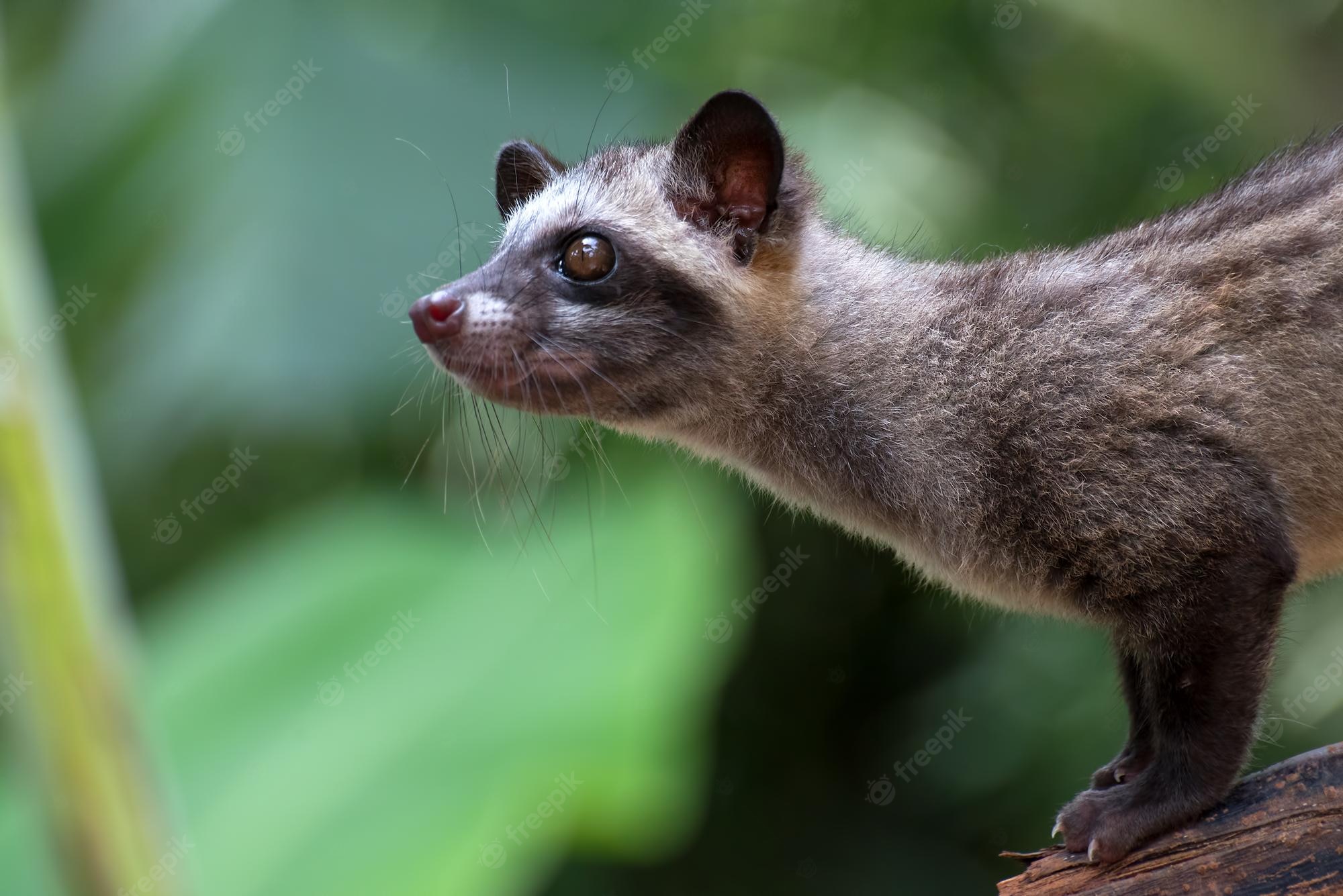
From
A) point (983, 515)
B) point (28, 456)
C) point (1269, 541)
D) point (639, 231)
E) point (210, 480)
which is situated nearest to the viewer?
point (28, 456)

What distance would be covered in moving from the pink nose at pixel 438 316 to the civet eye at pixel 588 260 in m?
0.33

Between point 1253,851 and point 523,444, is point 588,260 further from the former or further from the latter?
point 1253,851

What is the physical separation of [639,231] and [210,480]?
3162 millimetres

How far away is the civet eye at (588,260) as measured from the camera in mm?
3303

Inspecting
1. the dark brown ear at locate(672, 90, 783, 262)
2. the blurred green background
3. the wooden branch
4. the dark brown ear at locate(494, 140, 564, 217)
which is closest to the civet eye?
the dark brown ear at locate(672, 90, 783, 262)

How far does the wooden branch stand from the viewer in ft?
8.98

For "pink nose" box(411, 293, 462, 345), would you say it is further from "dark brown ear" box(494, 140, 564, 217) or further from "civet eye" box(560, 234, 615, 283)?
"dark brown ear" box(494, 140, 564, 217)

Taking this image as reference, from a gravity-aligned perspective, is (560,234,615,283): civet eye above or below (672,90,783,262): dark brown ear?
below

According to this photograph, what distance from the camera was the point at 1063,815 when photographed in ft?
9.95

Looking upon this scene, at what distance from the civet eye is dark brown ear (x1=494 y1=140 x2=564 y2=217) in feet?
1.97

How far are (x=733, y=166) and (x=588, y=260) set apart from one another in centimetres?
48

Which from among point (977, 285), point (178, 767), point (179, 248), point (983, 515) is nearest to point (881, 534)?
point (983, 515)

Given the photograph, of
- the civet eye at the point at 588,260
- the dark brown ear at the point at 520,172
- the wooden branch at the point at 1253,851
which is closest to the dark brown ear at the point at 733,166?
the civet eye at the point at 588,260

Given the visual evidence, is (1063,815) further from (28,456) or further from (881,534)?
(28,456)
